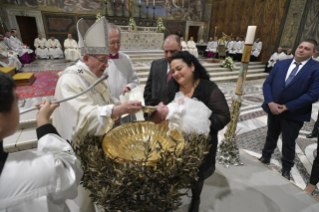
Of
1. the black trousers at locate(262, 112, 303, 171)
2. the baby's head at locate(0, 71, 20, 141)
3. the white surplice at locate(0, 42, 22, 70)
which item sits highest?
the baby's head at locate(0, 71, 20, 141)

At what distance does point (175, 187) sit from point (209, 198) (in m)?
1.29

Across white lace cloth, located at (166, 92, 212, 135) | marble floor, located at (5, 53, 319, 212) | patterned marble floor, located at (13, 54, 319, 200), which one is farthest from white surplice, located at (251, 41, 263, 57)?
white lace cloth, located at (166, 92, 212, 135)

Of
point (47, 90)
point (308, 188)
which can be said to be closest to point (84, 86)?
point (308, 188)

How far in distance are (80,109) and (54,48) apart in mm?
11487

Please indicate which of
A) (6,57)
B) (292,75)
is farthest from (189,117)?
(6,57)

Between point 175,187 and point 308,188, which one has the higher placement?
point 175,187

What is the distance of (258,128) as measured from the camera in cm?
403

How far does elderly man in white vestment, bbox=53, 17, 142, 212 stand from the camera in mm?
1343

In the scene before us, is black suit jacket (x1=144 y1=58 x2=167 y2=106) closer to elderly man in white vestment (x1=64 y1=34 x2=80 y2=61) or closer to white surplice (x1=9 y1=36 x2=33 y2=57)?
elderly man in white vestment (x1=64 y1=34 x2=80 y2=61)

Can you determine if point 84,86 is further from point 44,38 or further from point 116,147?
point 44,38

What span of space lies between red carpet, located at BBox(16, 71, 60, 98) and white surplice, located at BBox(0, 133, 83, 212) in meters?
4.64

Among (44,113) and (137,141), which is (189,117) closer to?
(137,141)

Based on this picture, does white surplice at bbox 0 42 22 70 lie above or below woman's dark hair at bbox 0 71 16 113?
below

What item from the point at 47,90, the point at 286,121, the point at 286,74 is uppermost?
the point at 286,74
